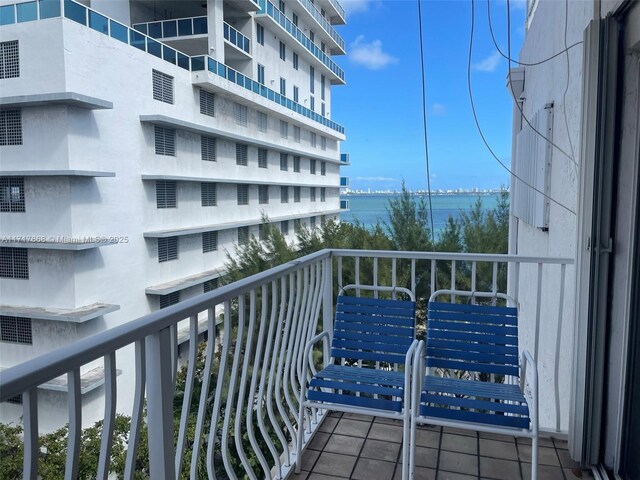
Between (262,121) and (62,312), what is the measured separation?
1408cm

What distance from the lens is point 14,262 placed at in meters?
18.4

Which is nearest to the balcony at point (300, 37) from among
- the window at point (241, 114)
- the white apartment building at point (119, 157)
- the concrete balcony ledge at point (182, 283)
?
the white apartment building at point (119, 157)

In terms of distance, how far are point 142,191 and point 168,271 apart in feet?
12.2

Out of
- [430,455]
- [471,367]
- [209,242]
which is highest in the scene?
[471,367]

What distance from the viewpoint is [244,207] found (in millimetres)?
25828

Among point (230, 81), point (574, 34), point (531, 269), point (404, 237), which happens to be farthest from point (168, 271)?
point (574, 34)

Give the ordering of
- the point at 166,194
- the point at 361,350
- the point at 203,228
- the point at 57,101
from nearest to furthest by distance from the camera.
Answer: the point at 361,350, the point at 57,101, the point at 166,194, the point at 203,228

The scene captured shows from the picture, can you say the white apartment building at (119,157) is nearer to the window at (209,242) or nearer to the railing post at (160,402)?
the window at (209,242)

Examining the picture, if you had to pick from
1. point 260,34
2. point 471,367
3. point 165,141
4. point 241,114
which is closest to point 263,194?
point 241,114

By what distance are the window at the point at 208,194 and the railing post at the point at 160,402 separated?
21.9m

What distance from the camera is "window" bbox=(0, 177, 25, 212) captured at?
57.9 feet

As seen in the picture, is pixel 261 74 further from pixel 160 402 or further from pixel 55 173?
pixel 160 402

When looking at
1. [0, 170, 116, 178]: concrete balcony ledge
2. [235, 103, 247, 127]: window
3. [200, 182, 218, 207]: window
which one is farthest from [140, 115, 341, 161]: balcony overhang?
[0, 170, 116, 178]: concrete balcony ledge

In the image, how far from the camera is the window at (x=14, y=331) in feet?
61.2
